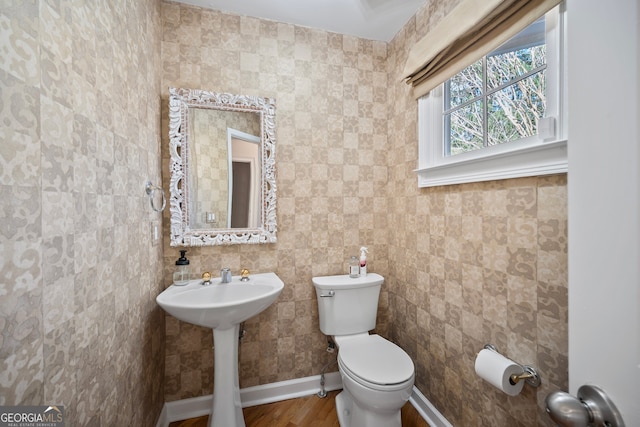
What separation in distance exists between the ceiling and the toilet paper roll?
6.18 feet

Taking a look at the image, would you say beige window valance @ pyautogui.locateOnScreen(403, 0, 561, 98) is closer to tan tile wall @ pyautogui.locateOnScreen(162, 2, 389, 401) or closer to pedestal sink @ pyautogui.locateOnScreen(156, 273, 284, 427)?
tan tile wall @ pyautogui.locateOnScreen(162, 2, 389, 401)

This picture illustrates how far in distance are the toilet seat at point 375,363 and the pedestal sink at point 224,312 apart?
0.52 meters

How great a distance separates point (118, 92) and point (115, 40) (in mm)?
185

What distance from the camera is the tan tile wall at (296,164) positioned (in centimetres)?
162

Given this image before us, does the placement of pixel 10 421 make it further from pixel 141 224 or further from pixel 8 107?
pixel 141 224

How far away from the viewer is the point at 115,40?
986 millimetres

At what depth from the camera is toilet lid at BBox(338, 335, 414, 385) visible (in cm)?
121

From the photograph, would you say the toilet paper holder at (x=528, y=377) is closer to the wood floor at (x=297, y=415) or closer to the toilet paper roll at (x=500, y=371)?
the toilet paper roll at (x=500, y=371)

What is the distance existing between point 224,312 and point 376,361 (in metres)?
0.81

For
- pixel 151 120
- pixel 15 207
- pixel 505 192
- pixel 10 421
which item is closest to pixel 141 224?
pixel 151 120

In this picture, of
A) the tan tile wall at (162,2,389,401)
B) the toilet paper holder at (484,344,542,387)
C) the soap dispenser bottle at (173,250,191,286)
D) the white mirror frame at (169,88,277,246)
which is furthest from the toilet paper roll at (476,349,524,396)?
the soap dispenser bottle at (173,250,191,286)

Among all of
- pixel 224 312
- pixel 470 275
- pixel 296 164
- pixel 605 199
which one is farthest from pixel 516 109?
pixel 224 312

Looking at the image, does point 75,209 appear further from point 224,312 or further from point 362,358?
point 362,358

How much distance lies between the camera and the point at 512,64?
1.14 metres
